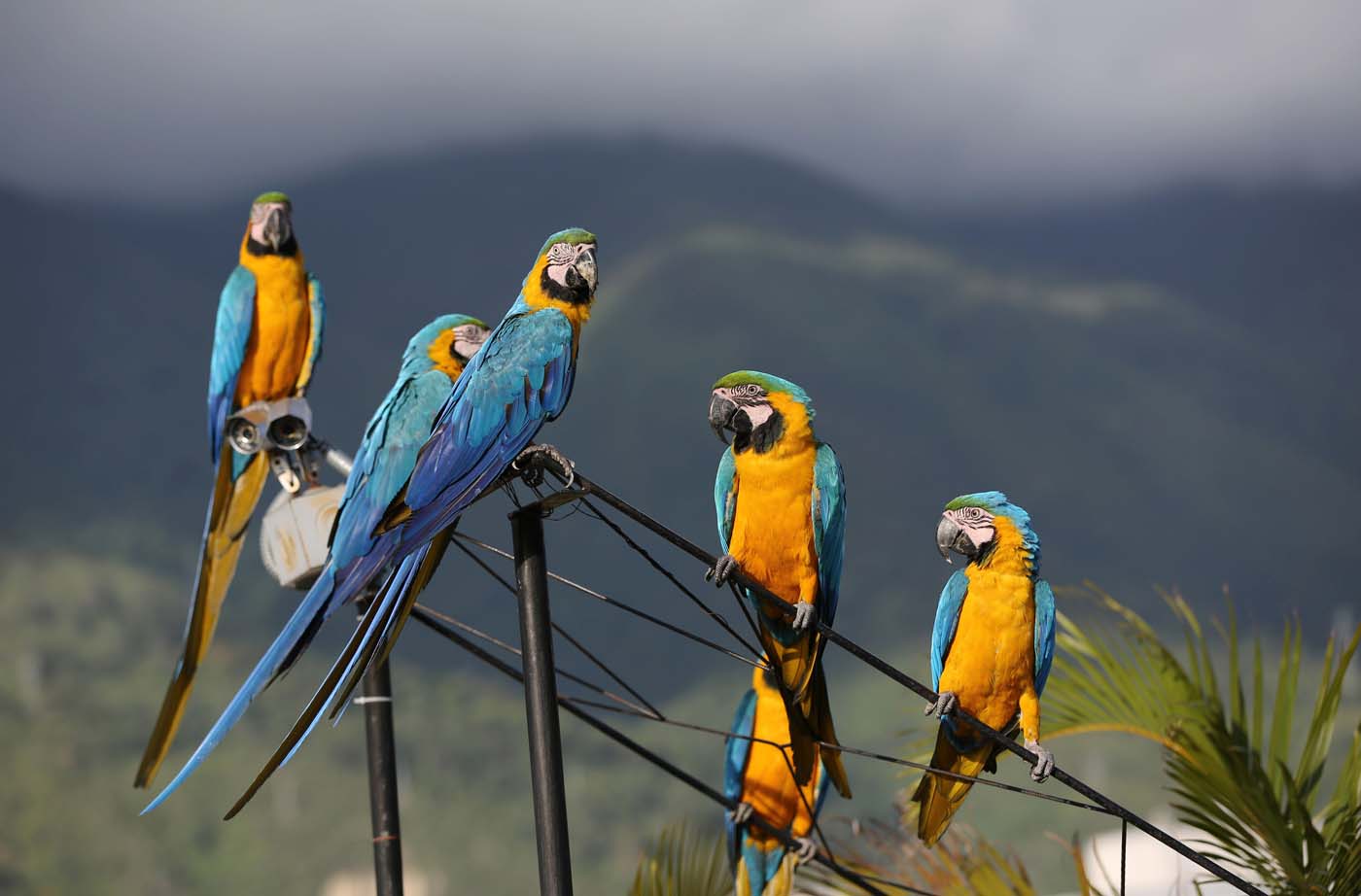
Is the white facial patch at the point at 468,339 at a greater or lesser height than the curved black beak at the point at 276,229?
lesser

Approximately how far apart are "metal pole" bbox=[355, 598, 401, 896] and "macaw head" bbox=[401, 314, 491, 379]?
87 cm


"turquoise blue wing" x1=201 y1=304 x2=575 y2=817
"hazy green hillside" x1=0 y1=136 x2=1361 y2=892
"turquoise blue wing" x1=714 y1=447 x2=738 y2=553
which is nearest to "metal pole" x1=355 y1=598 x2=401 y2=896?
"turquoise blue wing" x1=201 y1=304 x2=575 y2=817

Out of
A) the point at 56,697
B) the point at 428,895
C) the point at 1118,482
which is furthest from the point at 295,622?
the point at 1118,482

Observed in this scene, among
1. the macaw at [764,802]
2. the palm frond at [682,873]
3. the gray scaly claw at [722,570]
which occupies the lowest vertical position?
the palm frond at [682,873]

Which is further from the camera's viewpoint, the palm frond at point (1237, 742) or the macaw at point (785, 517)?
the palm frond at point (1237, 742)

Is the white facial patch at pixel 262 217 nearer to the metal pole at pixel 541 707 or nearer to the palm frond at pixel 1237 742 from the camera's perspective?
the metal pole at pixel 541 707

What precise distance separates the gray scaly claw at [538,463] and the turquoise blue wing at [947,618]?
3.65 feet

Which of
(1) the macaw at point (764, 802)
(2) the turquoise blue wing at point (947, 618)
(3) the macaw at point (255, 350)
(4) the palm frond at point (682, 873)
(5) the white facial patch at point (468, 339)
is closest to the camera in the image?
(2) the turquoise blue wing at point (947, 618)

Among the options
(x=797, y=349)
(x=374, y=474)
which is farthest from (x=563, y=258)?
(x=797, y=349)

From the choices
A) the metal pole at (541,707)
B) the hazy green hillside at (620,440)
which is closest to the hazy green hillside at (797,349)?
the hazy green hillside at (620,440)

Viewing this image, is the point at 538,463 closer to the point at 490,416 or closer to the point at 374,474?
the point at 490,416

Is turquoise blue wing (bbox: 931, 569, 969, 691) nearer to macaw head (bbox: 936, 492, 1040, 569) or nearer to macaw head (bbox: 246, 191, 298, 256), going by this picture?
macaw head (bbox: 936, 492, 1040, 569)

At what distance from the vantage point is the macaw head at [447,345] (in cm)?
402

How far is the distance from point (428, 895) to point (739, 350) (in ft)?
29.4
